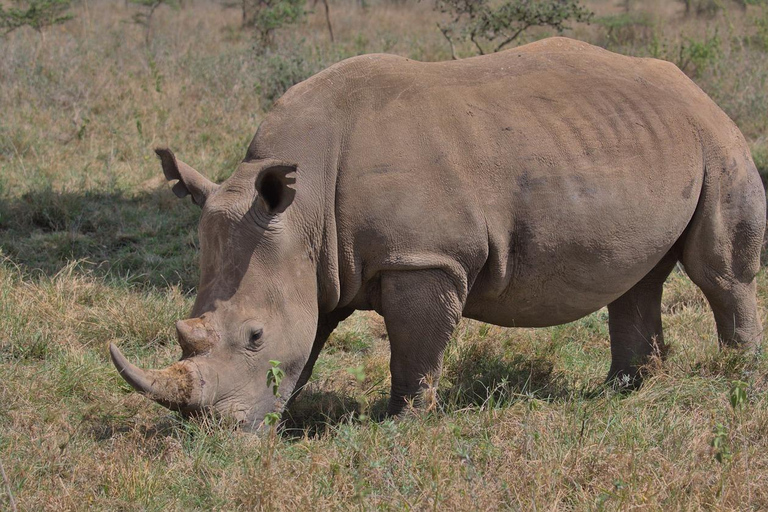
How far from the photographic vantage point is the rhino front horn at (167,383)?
384cm

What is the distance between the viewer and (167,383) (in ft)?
12.8

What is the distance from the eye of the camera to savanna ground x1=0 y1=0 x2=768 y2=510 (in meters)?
3.63

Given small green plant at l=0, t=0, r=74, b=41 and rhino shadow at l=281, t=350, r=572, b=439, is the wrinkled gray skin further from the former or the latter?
small green plant at l=0, t=0, r=74, b=41

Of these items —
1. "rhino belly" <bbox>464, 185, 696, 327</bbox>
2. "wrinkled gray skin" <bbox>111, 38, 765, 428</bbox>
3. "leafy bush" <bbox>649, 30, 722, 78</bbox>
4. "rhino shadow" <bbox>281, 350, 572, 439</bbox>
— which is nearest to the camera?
"wrinkled gray skin" <bbox>111, 38, 765, 428</bbox>

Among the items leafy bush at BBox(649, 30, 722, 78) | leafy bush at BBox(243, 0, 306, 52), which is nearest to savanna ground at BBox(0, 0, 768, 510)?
leafy bush at BBox(649, 30, 722, 78)

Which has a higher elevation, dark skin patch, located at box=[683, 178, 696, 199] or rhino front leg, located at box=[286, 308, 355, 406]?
dark skin patch, located at box=[683, 178, 696, 199]

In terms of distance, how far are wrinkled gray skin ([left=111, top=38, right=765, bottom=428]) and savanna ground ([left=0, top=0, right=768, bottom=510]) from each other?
36cm

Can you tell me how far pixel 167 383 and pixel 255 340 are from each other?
1.39 ft

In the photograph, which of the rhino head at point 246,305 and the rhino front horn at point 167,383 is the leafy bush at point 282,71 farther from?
the rhino front horn at point 167,383

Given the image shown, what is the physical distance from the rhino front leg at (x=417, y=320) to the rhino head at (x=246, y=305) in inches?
15.2

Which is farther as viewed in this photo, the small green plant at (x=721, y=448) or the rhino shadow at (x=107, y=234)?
the rhino shadow at (x=107, y=234)

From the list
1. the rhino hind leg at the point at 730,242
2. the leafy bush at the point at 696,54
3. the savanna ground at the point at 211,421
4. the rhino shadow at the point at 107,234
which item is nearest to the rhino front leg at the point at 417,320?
the savanna ground at the point at 211,421

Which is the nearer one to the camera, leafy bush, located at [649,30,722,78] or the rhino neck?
the rhino neck

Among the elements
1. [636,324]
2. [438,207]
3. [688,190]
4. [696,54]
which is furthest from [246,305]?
[696,54]
